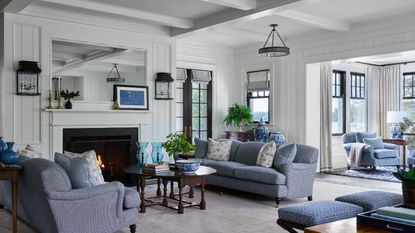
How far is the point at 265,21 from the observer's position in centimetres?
696

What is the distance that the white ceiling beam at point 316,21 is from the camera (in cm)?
614

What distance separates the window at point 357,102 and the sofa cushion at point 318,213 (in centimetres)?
706

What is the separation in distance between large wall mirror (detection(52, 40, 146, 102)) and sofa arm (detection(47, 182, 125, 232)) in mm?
3180

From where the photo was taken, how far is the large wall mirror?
6.32 m

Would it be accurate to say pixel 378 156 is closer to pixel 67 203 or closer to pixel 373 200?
pixel 373 200

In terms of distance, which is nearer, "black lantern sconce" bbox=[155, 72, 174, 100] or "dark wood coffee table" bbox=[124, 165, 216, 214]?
"dark wood coffee table" bbox=[124, 165, 216, 214]

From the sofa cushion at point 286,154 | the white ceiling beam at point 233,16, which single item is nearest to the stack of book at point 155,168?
the sofa cushion at point 286,154

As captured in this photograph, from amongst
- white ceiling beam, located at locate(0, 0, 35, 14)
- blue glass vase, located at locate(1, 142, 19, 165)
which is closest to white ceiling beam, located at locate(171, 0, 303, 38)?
white ceiling beam, located at locate(0, 0, 35, 14)

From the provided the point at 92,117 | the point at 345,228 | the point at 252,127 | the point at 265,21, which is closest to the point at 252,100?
the point at 252,127

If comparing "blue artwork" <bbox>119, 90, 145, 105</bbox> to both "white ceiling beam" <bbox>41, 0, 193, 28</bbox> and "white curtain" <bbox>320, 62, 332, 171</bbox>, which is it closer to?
"white ceiling beam" <bbox>41, 0, 193, 28</bbox>

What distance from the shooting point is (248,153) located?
652cm

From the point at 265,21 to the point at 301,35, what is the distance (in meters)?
1.36

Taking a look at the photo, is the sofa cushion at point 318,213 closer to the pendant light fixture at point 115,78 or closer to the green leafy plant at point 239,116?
the pendant light fixture at point 115,78

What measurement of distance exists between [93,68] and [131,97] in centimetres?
88
